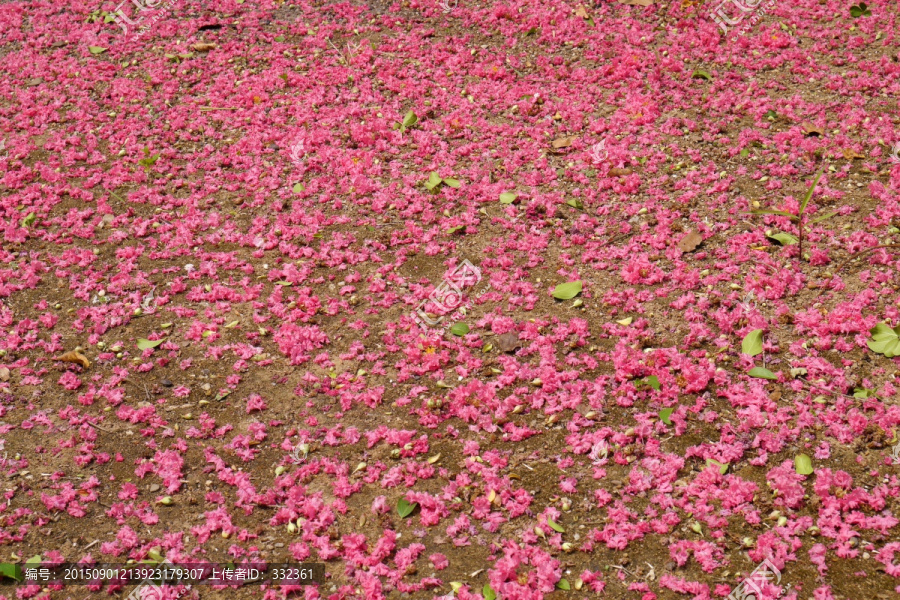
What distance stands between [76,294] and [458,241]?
11.9 ft

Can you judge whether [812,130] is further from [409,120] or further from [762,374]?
[409,120]

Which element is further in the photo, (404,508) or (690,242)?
(690,242)

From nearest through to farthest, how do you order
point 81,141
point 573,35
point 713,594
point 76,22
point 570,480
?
point 713,594 → point 570,480 → point 81,141 → point 573,35 → point 76,22

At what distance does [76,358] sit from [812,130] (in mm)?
7505

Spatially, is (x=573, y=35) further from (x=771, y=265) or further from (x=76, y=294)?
(x=76, y=294)

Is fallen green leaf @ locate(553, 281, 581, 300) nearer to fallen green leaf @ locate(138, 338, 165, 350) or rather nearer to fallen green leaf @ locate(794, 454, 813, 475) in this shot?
fallen green leaf @ locate(794, 454, 813, 475)

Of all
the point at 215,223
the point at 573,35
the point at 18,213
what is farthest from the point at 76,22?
the point at 573,35

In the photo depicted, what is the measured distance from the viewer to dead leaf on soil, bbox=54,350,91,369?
561cm

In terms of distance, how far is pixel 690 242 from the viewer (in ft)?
20.1

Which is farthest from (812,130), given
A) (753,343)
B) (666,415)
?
(666,415)

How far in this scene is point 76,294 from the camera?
632 centimetres

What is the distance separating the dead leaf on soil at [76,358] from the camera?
561 centimetres

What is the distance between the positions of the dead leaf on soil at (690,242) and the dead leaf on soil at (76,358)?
5.26 meters

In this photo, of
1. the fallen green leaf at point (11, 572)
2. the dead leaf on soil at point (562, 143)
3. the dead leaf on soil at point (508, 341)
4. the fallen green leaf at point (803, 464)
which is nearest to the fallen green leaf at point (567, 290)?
the dead leaf on soil at point (508, 341)
